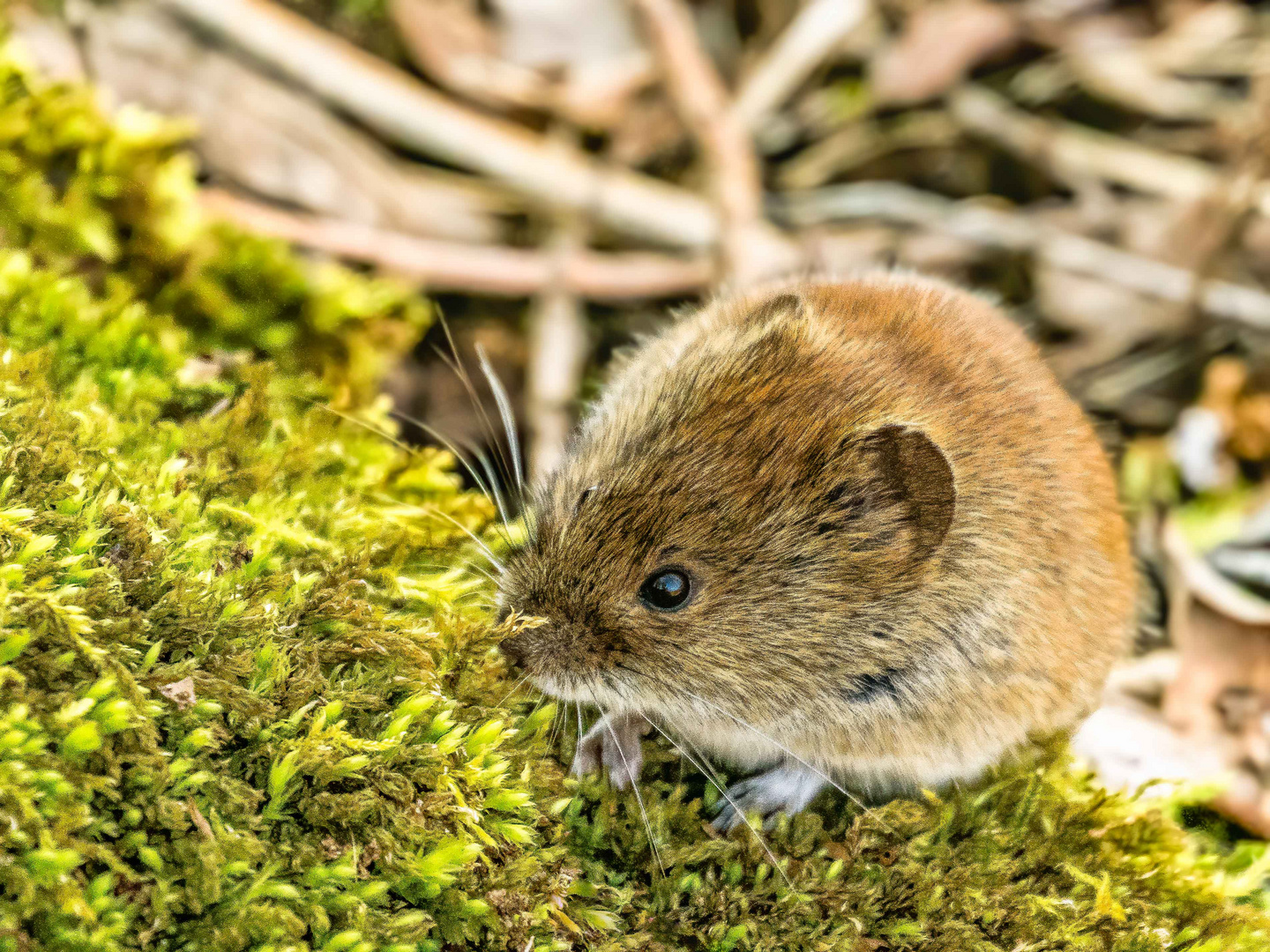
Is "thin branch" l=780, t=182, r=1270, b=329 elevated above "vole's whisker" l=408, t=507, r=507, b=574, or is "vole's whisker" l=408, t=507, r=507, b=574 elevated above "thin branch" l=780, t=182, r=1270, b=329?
"thin branch" l=780, t=182, r=1270, b=329

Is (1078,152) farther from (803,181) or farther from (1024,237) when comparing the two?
(803,181)

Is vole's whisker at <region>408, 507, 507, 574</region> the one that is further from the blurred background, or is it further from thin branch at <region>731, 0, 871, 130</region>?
thin branch at <region>731, 0, 871, 130</region>

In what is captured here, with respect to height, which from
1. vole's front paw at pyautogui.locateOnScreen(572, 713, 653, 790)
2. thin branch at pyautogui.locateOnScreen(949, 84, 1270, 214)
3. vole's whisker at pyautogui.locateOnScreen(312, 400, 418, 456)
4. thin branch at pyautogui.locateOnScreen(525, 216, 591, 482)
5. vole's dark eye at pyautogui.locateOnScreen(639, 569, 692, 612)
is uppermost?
thin branch at pyautogui.locateOnScreen(949, 84, 1270, 214)

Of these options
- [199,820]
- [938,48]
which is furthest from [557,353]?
[199,820]

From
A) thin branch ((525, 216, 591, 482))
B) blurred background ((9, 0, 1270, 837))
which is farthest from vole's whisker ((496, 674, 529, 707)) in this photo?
thin branch ((525, 216, 591, 482))

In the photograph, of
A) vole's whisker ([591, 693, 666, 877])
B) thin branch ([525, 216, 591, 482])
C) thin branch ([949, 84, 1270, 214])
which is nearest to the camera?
vole's whisker ([591, 693, 666, 877])

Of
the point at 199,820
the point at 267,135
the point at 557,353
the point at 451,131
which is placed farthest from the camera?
the point at 451,131

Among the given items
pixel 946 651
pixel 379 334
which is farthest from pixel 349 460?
pixel 946 651
